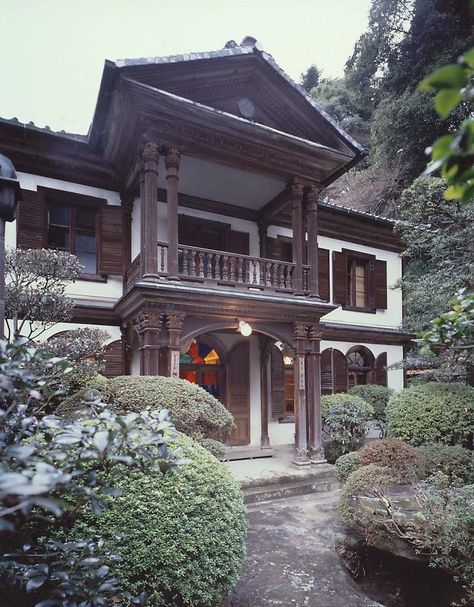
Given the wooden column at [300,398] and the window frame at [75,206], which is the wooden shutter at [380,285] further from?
the window frame at [75,206]

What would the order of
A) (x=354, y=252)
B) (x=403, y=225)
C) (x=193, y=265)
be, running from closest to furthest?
(x=193, y=265) < (x=403, y=225) < (x=354, y=252)

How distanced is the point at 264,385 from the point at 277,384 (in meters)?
0.40

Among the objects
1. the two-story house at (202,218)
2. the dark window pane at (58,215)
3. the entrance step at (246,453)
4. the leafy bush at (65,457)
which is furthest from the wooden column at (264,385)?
the leafy bush at (65,457)

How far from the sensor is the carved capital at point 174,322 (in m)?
7.34

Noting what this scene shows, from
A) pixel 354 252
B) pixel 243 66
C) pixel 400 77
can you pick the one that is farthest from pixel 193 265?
pixel 400 77

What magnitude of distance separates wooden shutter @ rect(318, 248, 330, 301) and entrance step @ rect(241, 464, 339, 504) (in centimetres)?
542

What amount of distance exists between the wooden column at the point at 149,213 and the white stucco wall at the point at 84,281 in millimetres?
2021

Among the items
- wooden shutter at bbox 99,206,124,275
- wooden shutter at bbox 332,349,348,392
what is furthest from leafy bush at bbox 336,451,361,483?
wooden shutter at bbox 99,206,124,275

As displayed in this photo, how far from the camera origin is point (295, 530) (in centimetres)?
578

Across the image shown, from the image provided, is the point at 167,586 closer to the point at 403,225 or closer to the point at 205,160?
the point at 205,160

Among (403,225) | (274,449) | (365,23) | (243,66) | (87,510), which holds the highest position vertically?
(365,23)

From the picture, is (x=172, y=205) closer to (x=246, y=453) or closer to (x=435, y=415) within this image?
(x=246, y=453)

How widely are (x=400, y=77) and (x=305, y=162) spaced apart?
418 inches

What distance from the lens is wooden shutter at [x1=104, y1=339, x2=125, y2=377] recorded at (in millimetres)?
8867
